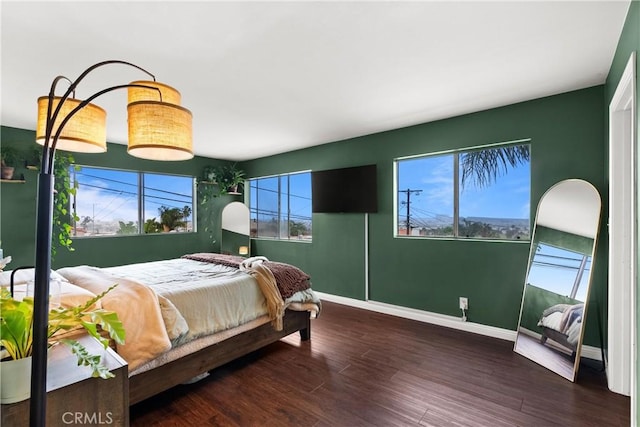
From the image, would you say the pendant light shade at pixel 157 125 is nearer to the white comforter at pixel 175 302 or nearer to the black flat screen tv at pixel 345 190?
the white comforter at pixel 175 302

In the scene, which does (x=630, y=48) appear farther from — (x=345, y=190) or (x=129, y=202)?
(x=129, y=202)

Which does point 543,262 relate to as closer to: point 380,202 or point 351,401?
point 380,202

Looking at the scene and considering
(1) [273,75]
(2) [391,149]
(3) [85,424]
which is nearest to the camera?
(3) [85,424]

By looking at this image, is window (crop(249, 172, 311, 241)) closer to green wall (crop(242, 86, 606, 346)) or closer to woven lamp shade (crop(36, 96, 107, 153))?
green wall (crop(242, 86, 606, 346))

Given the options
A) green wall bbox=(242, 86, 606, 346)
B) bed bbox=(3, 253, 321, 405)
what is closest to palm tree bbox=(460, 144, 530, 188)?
green wall bbox=(242, 86, 606, 346)

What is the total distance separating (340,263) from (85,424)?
3699 mm

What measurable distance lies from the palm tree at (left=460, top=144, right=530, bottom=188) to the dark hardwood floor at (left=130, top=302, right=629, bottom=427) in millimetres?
1746

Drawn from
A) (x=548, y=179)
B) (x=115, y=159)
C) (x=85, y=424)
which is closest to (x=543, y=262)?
(x=548, y=179)

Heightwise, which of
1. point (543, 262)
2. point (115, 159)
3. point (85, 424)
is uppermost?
point (115, 159)

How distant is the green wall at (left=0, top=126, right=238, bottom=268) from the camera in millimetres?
3797

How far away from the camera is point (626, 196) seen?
2.12 m

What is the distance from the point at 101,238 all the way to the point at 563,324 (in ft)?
18.5

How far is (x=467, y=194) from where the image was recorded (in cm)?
Answer: 349

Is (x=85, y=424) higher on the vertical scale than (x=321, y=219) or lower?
lower
